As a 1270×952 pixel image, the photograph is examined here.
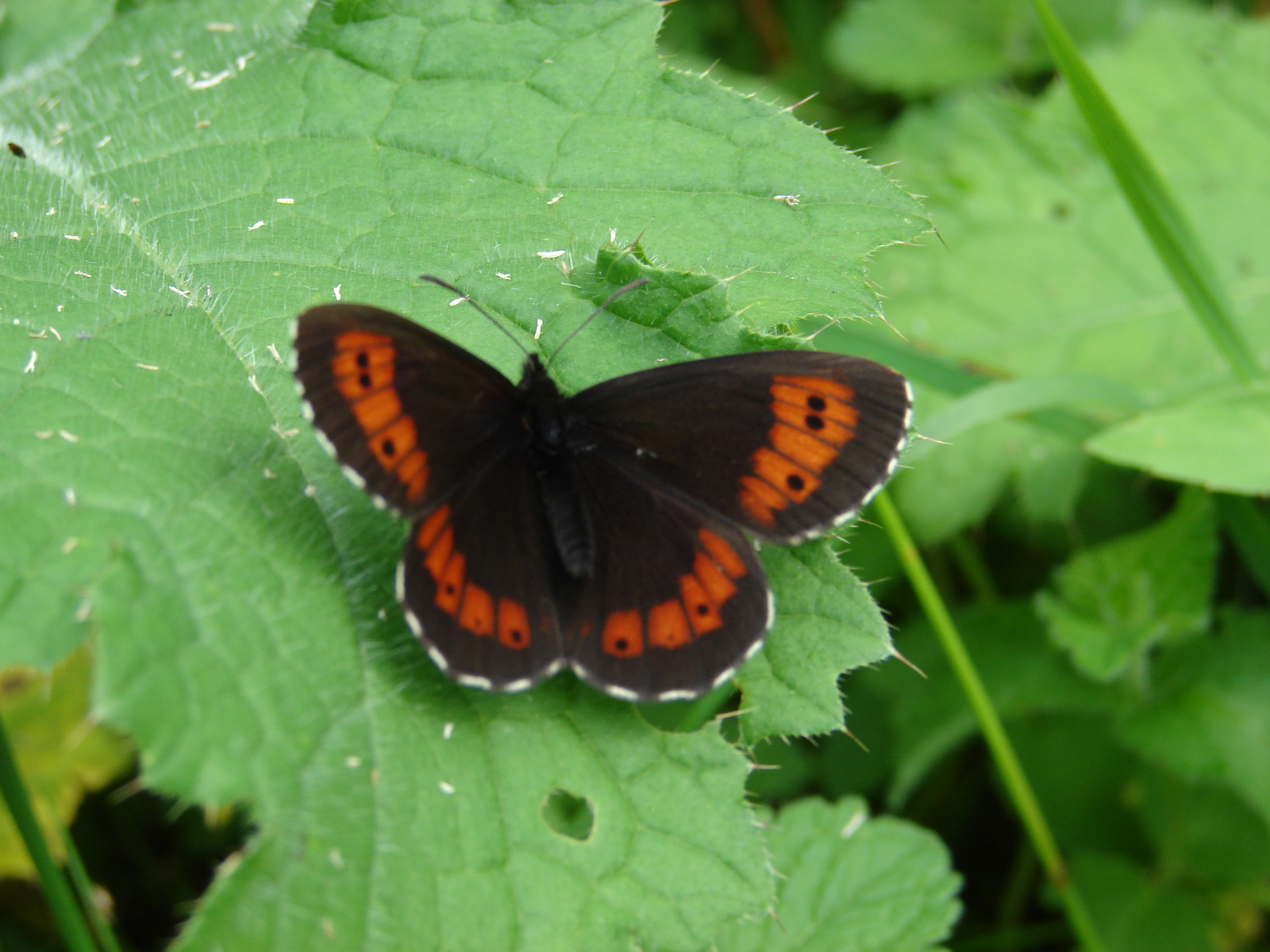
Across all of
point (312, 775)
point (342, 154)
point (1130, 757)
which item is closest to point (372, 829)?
point (312, 775)

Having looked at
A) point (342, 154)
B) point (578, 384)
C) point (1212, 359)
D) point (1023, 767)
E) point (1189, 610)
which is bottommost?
point (1023, 767)

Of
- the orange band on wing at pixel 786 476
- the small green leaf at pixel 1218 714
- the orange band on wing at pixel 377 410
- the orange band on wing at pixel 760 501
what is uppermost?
the orange band on wing at pixel 377 410

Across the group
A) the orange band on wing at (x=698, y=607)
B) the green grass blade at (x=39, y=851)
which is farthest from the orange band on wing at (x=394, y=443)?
the green grass blade at (x=39, y=851)

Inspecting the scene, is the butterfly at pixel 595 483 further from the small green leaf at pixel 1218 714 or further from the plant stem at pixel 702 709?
the small green leaf at pixel 1218 714

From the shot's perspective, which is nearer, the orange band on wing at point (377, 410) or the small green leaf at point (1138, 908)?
the orange band on wing at point (377, 410)

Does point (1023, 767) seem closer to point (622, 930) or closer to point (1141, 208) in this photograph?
point (1141, 208)

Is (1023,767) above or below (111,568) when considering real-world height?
below

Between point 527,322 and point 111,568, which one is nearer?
point 111,568

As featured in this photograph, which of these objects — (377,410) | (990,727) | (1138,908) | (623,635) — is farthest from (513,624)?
(1138,908)

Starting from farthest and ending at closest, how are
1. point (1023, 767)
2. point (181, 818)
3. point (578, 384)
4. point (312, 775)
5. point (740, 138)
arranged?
point (1023, 767)
point (181, 818)
point (740, 138)
point (578, 384)
point (312, 775)
